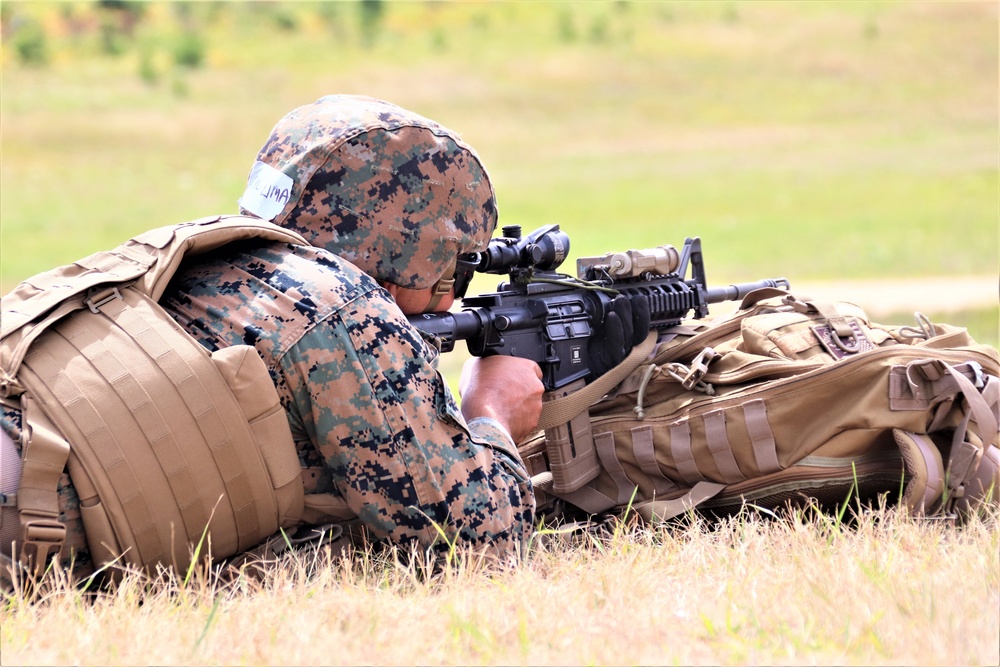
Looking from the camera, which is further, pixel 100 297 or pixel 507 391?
pixel 507 391

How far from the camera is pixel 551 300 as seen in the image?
13.4 ft

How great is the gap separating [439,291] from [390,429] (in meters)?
0.78

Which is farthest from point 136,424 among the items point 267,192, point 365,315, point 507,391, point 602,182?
point 602,182

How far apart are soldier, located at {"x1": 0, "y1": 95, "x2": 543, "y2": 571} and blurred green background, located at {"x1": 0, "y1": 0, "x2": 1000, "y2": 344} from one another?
11928 millimetres

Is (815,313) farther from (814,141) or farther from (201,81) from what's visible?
(201,81)

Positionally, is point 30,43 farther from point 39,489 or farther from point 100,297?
point 39,489

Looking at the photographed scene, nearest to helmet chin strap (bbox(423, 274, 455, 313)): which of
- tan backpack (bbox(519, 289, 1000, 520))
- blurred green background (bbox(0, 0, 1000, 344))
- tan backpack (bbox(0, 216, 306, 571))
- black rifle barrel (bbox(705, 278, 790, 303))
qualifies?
tan backpack (bbox(519, 289, 1000, 520))

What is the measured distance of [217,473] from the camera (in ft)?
9.30

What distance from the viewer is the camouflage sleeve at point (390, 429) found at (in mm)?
2916

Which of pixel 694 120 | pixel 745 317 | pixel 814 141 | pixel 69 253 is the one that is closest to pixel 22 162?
pixel 69 253

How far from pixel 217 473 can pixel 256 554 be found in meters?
0.33

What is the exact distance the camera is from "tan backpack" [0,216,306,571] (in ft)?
8.91

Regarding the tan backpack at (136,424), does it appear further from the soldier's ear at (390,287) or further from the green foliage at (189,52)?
the green foliage at (189,52)

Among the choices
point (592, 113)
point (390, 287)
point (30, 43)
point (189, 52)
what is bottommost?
point (592, 113)
